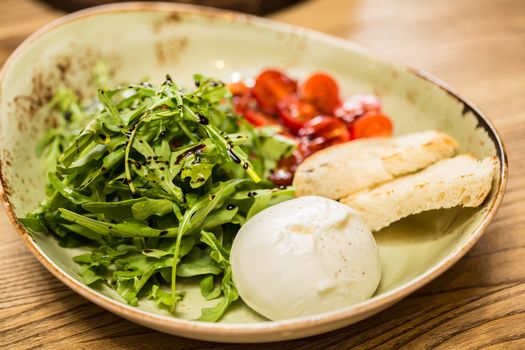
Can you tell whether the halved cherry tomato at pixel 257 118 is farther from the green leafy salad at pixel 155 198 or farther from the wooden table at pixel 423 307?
the wooden table at pixel 423 307

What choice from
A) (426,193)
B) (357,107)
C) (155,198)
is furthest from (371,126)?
(155,198)

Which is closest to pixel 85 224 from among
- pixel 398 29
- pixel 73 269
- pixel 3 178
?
pixel 73 269

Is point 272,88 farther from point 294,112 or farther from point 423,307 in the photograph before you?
point 423,307

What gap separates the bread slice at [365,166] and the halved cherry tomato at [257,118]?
0.38 m

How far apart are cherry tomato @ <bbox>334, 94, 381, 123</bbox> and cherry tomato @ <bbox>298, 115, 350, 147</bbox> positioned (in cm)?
A: 6

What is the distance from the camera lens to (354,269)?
4.15 feet

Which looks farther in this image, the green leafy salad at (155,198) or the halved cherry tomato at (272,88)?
the halved cherry tomato at (272,88)

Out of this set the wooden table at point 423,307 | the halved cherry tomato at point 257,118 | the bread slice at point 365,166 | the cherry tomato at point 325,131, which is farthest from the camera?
the halved cherry tomato at point 257,118

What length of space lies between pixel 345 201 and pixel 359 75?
0.77m

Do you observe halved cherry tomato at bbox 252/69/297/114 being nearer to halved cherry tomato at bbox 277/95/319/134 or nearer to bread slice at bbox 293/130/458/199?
halved cherry tomato at bbox 277/95/319/134

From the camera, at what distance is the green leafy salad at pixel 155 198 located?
1.35m

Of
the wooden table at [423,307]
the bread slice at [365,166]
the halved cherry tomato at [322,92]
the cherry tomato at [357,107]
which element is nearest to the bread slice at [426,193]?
the bread slice at [365,166]

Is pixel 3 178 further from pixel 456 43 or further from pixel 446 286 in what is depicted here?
pixel 456 43

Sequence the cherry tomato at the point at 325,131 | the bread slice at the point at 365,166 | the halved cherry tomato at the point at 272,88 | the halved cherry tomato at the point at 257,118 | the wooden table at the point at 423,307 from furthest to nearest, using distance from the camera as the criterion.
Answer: the halved cherry tomato at the point at 272,88, the halved cherry tomato at the point at 257,118, the cherry tomato at the point at 325,131, the bread slice at the point at 365,166, the wooden table at the point at 423,307
